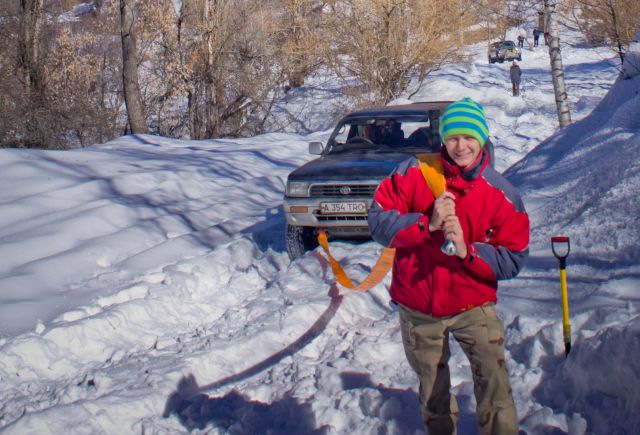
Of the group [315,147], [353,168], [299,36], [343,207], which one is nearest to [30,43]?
[299,36]

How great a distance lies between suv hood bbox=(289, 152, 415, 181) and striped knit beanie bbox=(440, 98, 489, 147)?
4.46 metres

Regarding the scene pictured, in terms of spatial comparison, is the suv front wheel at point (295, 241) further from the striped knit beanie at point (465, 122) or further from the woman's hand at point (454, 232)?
the woman's hand at point (454, 232)

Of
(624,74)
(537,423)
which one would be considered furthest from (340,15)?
(537,423)

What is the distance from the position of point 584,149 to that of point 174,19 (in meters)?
20.6

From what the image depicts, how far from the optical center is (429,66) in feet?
86.9

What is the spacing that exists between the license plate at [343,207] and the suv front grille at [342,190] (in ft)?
0.33

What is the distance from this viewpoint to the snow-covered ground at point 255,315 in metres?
4.03

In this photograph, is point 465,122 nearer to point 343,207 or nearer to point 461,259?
point 461,259

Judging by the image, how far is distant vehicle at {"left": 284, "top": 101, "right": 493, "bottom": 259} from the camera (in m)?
7.61

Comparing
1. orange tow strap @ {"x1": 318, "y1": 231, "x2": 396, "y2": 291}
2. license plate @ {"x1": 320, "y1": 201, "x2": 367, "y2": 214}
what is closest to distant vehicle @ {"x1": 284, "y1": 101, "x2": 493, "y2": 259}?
license plate @ {"x1": 320, "y1": 201, "x2": 367, "y2": 214}

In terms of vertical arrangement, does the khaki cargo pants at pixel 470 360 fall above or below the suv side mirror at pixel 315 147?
below

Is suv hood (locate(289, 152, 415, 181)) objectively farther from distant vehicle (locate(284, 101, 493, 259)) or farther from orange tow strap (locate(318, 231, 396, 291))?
orange tow strap (locate(318, 231, 396, 291))

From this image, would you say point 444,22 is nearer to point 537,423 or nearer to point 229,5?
point 229,5

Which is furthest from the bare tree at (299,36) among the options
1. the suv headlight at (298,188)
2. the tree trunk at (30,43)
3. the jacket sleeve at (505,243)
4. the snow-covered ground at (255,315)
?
the jacket sleeve at (505,243)
